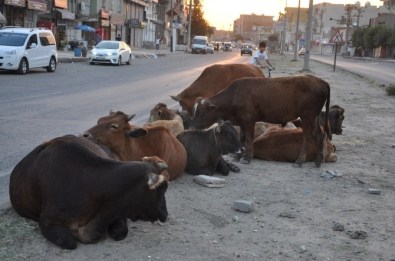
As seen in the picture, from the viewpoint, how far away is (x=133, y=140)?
6301 mm

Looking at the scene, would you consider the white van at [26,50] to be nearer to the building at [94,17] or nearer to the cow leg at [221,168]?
the building at [94,17]

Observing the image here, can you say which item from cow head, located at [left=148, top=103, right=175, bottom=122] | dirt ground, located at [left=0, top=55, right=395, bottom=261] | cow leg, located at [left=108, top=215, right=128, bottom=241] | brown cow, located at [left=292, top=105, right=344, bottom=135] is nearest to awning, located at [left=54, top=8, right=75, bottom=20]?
cow head, located at [left=148, top=103, right=175, bottom=122]

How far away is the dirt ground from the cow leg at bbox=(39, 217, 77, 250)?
6cm

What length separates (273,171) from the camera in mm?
8305

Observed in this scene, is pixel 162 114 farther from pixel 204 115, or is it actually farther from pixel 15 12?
pixel 15 12

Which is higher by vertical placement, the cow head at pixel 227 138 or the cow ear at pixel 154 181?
the cow ear at pixel 154 181

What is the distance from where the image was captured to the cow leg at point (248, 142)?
8719 millimetres

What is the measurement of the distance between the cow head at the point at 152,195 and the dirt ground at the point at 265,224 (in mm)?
290

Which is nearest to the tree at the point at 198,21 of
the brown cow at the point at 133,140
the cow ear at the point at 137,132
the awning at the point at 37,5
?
the awning at the point at 37,5

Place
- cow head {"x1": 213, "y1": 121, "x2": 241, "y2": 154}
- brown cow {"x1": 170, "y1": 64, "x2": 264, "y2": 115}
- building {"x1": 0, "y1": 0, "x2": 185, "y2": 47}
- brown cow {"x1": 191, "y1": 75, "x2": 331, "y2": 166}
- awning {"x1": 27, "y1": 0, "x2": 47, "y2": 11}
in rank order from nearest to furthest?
cow head {"x1": 213, "y1": 121, "x2": 241, "y2": 154} < brown cow {"x1": 191, "y1": 75, "x2": 331, "y2": 166} < brown cow {"x1": 170, "y1": 64, "x2": 264, "y2": 115} < awning {"x1": 27, "y1": 0, "x2": 47, "y2": 11} < building {"x1": 0, "y1": 0, "x2": 185, "y2": 47}

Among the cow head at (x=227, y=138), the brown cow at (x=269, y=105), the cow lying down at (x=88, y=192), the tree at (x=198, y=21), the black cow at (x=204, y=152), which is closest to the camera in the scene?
the cow lying down at (x=88, y=192)

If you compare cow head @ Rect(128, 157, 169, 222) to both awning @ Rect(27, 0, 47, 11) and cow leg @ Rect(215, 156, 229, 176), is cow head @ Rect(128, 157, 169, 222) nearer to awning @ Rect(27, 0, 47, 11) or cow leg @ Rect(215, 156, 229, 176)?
cow leg @ Rect(215, 156, 229, 176)

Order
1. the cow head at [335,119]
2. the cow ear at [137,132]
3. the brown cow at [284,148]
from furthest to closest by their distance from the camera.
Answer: the cow head at [335,119] < the brown cow at [284,148] < the cow ear at [137,132]

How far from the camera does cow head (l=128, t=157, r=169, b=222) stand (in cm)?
470
